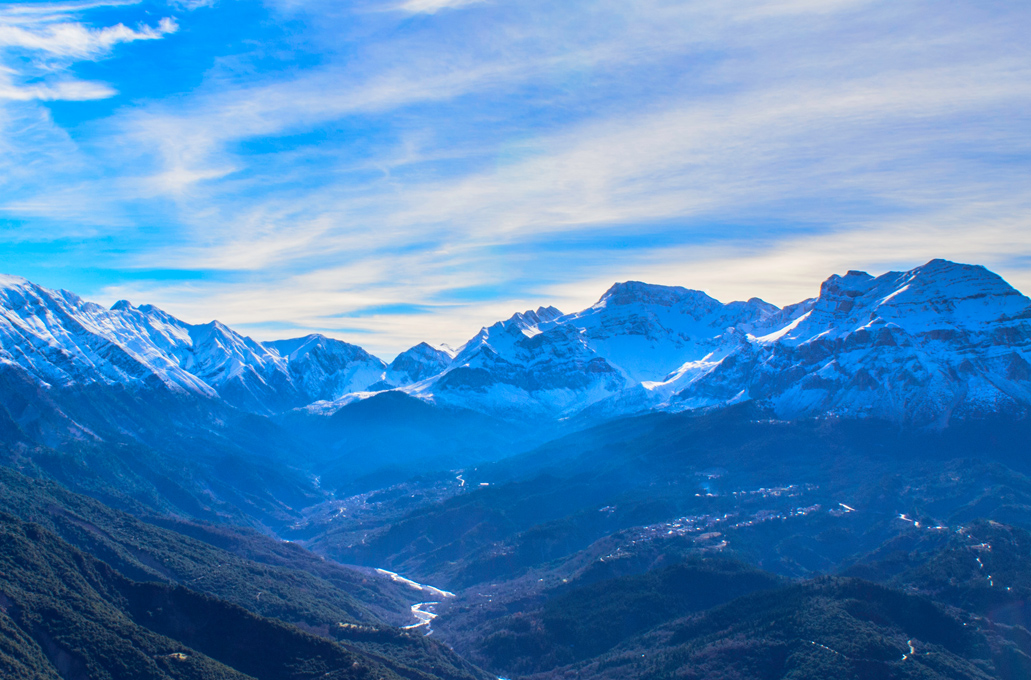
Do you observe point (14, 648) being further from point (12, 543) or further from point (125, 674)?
point (12, 543)

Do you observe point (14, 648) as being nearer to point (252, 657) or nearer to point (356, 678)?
point (252, 657)

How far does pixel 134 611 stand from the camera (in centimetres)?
19862

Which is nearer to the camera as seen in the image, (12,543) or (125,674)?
(125,674)

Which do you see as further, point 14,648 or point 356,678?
point 356,678

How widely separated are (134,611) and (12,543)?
34.7 m

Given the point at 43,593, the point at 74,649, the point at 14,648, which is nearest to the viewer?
the point at 14,648

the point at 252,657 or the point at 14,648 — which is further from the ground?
the point at 14,648

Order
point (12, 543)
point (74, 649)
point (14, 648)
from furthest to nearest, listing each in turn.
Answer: point (12, 543) → point (74, 649) → point (14, 648)

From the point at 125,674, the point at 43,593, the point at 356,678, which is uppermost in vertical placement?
the point at 43,593

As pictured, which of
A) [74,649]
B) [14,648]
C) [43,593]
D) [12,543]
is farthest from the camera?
[12,543]

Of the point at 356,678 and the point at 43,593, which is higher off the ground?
the point at 43,593

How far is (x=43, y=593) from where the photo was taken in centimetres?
18400

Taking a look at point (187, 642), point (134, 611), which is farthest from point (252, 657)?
point (134, 611)

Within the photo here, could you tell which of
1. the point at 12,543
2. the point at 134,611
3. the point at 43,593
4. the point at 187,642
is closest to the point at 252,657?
the point at 187,642
